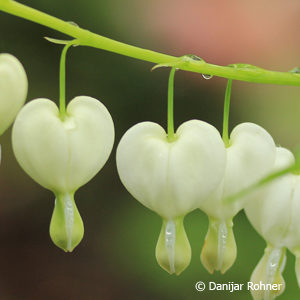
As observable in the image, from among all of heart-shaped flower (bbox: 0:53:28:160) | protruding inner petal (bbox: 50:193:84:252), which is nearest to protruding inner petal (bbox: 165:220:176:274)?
A: protruding inner petal (bbox: 50:193:84:252)

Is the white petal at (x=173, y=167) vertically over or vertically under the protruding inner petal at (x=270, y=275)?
over

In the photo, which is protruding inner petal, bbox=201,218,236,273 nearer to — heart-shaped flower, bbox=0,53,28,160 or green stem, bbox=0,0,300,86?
green stem, bbox=0,0,300,86

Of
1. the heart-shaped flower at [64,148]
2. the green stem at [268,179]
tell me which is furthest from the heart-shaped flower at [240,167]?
the green stem at [268,179]

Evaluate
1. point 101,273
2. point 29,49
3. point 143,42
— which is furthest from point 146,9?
point 101,273

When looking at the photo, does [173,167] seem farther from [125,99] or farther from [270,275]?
[125,99]

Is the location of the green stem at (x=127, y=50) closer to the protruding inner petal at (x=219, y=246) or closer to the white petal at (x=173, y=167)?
the white petal at (x=173, y=167)

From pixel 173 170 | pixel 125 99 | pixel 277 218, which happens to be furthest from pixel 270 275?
pixel 125 99
